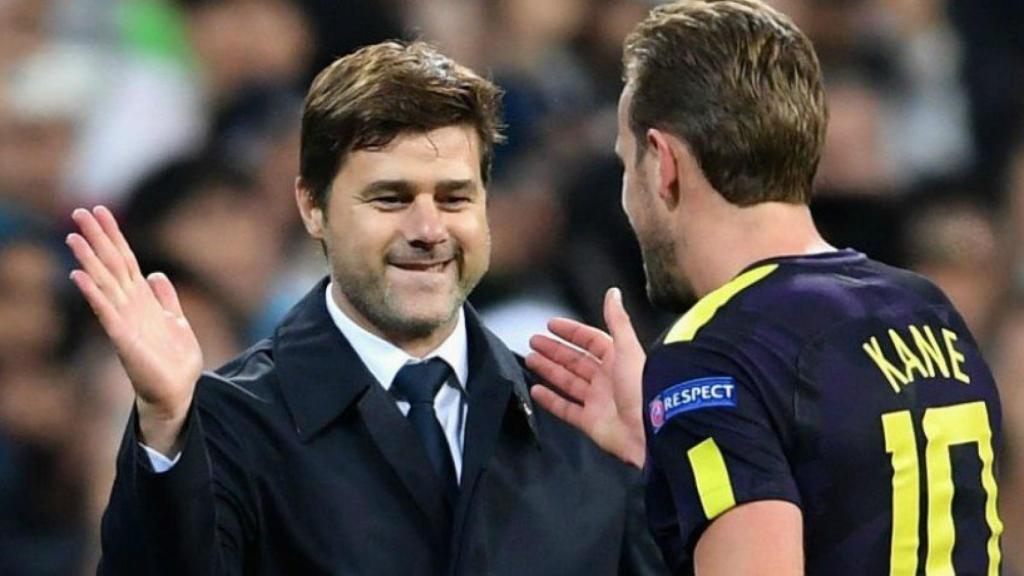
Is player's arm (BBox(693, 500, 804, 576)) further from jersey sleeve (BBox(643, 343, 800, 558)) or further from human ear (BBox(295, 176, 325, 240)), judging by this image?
human ear (BBox(295, 176, 325, 240))

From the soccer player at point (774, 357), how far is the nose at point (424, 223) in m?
0.33

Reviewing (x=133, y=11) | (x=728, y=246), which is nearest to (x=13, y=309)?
(x=133, y=11)

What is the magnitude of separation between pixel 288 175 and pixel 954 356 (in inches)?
129

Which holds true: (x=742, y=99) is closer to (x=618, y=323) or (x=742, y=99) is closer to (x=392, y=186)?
(x=618, y=323)

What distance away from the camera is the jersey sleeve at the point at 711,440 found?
2.57 m

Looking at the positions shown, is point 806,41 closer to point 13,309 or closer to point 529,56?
point 13,309

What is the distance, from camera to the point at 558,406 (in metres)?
3.19

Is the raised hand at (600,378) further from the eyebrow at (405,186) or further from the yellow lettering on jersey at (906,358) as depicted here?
the yellow lettering on jersey at (906,358)

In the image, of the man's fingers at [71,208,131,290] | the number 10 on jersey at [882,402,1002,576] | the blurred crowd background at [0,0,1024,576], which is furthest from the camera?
the blurred crowd background at [0,0,1024,576]

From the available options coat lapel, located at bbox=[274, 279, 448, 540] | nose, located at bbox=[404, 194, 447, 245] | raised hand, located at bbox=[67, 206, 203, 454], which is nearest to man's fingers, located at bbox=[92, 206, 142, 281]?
raised hand, located at bbox=[67, 206, 203, 454]

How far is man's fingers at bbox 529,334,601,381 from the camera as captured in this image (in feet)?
10.7

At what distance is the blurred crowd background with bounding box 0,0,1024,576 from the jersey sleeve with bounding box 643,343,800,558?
8.10 ft

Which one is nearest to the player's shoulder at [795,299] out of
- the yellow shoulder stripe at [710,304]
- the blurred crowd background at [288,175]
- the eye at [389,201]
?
the yellow shoulder stripe at [710,304]

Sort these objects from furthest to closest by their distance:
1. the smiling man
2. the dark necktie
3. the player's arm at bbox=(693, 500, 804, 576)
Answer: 1. the dark necktie
2. the smiling man
3. the player's arm at bbox=(693, 500, 804, 576)
